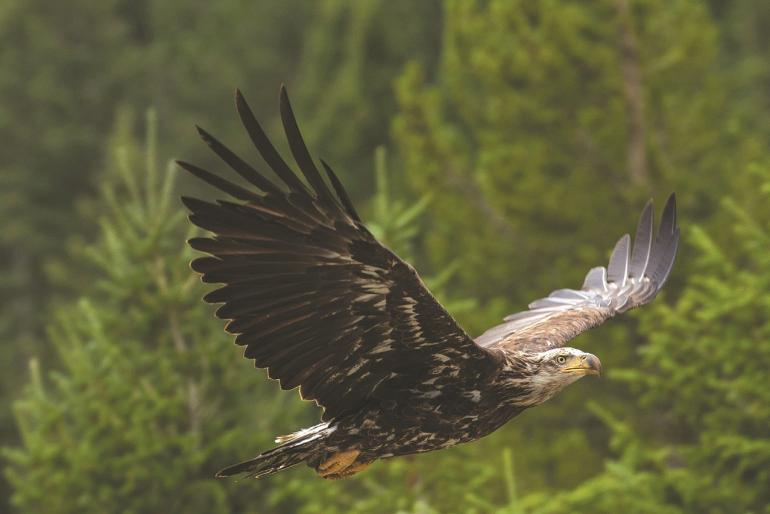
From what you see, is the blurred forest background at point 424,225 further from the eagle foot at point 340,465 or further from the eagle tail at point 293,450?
the eagle tail at point 293,450

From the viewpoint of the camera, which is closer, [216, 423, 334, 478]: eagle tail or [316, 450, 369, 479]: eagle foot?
[216, 423, 334, 478]: eagle tail

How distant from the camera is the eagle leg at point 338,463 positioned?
6816 mm

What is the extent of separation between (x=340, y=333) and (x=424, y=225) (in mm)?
17858

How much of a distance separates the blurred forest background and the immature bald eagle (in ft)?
3.41

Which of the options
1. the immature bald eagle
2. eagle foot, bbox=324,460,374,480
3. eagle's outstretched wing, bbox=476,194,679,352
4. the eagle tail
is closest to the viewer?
the immature bald eagle

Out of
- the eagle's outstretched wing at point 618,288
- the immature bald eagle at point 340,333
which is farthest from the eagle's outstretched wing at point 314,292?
the eagle's outstretched wing at point 618,288

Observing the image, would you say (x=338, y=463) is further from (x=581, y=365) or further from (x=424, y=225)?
(x=424, y=225)

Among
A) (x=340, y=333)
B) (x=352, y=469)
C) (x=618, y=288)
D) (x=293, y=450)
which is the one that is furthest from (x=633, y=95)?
(x=340, y=333)

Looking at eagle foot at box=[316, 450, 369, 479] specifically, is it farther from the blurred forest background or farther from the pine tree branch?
the pine tree branch

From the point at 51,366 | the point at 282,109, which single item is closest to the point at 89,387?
the point at 282,109

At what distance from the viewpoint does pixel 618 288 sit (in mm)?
8914

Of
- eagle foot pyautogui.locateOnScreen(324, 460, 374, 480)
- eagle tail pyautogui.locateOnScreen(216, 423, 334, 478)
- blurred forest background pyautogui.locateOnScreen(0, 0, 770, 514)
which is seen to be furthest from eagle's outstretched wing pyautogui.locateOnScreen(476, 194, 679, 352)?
eagle tail pyautogui.locateOnScreen(216, 423, 334, 478)

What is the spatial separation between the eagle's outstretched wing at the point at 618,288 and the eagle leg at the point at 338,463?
1589mm

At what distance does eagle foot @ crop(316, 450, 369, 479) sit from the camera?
22.4 ft
